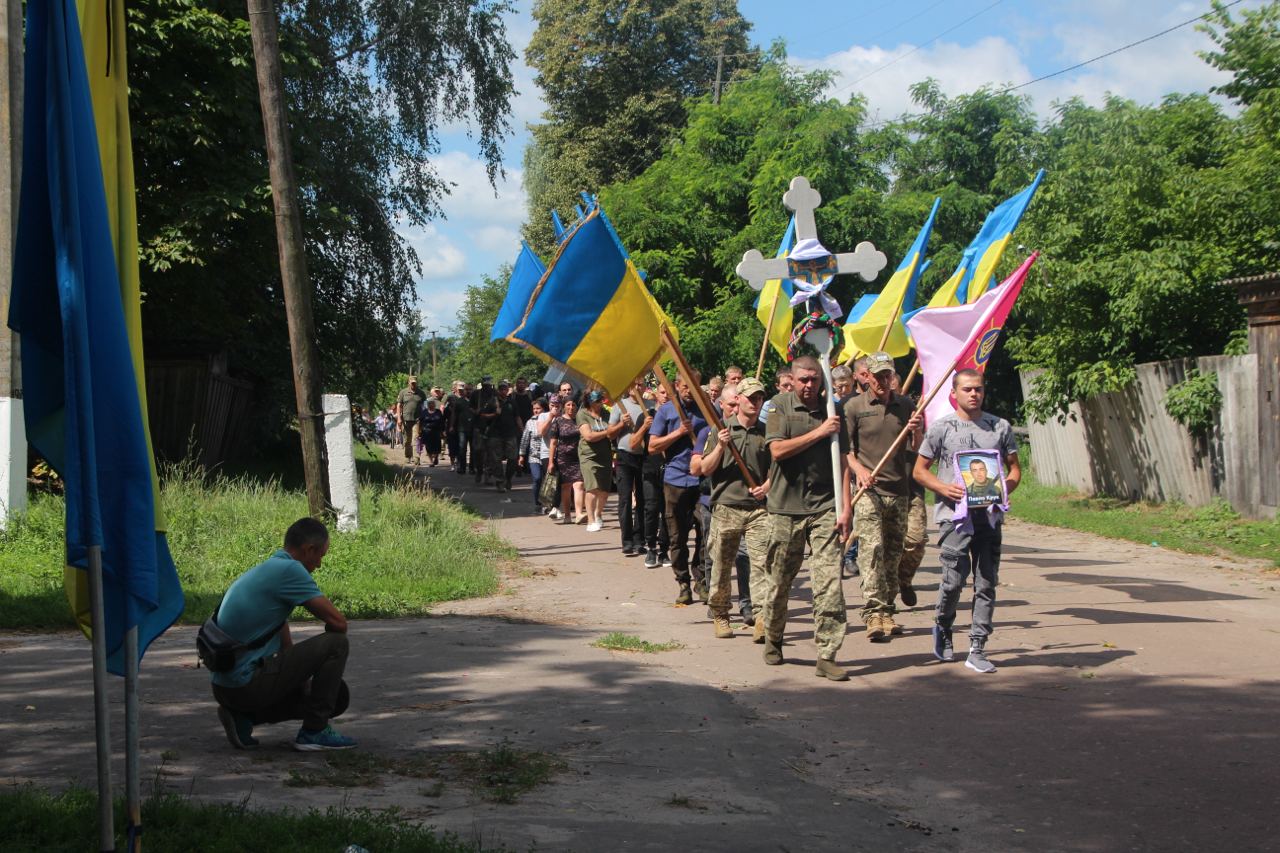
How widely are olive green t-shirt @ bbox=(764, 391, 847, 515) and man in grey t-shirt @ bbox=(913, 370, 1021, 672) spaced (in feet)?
2.22

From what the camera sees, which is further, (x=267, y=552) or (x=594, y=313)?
(x=267, y=552)

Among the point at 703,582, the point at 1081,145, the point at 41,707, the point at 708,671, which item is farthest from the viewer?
the point at 1081,145

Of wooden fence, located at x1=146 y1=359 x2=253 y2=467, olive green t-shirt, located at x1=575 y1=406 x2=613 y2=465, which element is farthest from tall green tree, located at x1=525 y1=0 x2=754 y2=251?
olive green t-shirt, located at x1=575 y1=406 x2=613 y2=465

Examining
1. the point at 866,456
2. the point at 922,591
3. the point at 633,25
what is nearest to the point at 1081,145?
the point at 922,591

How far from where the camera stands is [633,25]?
1453 inches

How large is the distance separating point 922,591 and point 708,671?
13.1ft

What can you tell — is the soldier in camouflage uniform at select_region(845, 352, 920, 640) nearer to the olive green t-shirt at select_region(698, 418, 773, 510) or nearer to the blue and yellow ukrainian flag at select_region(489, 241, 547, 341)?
the olive green t-shirt at select_region(698, 418, 773, 510)

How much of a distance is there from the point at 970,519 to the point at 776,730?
2122mm

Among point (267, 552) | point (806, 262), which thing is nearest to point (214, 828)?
point (806, 262)

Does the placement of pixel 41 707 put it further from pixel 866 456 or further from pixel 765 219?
pixel 765 219

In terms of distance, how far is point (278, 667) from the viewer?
5926 mm

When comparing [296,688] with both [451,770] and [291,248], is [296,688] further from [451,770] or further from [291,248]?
[291,248]

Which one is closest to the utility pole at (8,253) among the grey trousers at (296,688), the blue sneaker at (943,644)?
the grey trousers at (296,688)

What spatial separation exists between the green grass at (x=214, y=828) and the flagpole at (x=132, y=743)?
29 cm
